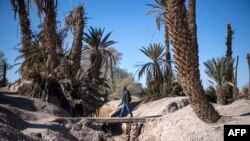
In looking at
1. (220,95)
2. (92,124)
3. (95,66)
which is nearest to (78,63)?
(95,66)

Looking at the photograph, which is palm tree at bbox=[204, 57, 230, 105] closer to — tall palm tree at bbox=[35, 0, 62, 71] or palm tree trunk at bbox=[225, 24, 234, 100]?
palm tree trunk at bbox=[225, 24, 234, 100]

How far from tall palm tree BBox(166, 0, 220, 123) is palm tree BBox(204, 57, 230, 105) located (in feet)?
24.0

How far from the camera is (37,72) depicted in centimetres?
1558

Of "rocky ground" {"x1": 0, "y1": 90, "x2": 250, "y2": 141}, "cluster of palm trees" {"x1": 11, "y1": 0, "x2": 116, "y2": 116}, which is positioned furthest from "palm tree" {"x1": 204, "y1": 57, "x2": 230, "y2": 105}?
"cluster of palm trees" {"x1": 11, "y1": 0, "x2": 116, "y2": 116}

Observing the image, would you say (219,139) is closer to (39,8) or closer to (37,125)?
(37,125)

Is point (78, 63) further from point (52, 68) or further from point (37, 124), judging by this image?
point (37, 124)

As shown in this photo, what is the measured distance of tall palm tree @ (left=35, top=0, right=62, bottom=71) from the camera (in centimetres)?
1489

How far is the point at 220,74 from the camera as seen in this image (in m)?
18.8

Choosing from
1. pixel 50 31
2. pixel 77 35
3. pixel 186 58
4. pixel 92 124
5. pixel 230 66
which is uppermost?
pixel 77 35

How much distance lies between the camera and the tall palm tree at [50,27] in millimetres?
14886

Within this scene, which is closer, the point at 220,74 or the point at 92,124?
the point at 92,124

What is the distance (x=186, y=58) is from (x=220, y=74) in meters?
7.93

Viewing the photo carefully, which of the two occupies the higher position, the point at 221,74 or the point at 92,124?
the point at 221,74

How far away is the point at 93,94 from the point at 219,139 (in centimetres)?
806
